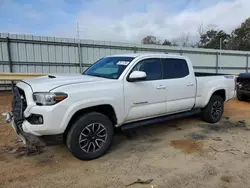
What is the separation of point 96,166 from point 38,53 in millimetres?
8807

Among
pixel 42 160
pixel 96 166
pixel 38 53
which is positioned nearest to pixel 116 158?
pixel 96 166

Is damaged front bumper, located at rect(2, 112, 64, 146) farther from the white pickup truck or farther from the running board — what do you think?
the running board

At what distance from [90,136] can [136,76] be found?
1.31m

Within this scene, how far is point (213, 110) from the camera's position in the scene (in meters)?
5.74

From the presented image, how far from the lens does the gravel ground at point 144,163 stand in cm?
296

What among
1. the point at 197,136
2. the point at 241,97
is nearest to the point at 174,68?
the point at 197,136

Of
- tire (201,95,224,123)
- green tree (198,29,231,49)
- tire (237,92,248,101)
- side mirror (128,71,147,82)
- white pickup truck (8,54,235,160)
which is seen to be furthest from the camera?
green tree (198,29,231,49)

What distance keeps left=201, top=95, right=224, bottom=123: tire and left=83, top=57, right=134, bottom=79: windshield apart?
2743 mm

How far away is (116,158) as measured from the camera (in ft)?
12.1

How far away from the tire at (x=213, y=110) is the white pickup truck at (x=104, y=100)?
17.6 inches

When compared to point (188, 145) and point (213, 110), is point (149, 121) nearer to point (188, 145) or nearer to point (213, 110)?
point (188, 145)

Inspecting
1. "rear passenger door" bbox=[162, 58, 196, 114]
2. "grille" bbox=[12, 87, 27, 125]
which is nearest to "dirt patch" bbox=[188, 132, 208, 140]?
"rear passenger door" bbox=[162, 58, 196, 114]

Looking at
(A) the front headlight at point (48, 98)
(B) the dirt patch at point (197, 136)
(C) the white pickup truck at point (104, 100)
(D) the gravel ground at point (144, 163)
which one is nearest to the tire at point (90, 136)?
(C) the white pickup truck at point (104, 100)

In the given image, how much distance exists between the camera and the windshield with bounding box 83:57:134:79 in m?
4.03
